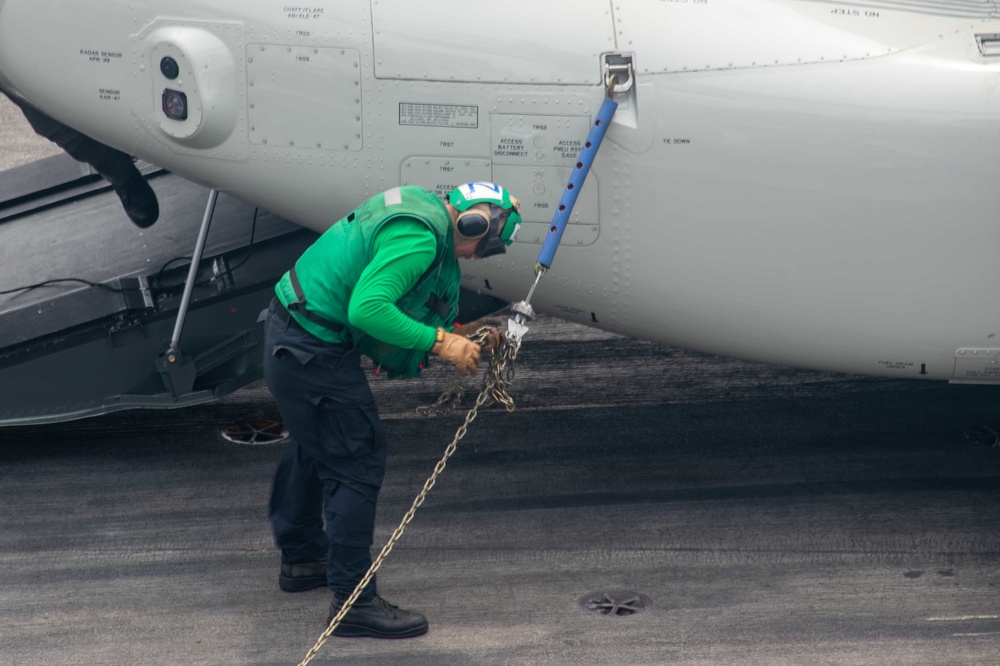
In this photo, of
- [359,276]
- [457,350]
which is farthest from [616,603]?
[359,276]

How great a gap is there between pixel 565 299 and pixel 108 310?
86.4 inches

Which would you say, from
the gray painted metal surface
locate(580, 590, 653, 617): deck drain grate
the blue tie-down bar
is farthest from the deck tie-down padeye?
locate(580, 590, 653, 617): deck drain grate

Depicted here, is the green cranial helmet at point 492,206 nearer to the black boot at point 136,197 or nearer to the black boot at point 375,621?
the black boot at point 375,621

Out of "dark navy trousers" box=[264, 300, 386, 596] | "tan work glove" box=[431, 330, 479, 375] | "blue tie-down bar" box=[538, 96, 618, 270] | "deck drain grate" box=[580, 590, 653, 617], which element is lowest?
"deck drain grate" box=[580, 590, 653, 617]

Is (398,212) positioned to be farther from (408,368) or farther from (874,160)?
(874,160)

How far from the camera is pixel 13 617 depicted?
4770 mm

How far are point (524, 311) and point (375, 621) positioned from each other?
51.0 inches

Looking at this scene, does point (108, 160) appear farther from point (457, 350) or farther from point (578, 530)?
point (578, 530)

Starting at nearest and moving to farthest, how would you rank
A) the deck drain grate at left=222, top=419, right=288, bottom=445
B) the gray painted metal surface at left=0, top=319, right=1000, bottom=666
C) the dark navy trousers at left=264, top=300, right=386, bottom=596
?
the dark navy trousers at left=264, top=300, right=386, bottom=596
the gray painted metal surface at left=0, top=319, right=1000, bottom=666
the deck drain grate at left=222, top=419, right=288, bottom=445

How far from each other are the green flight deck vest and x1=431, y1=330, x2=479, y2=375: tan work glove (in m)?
0.13

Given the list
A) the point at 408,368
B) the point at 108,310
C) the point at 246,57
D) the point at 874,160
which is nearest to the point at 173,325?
the point at 108,310

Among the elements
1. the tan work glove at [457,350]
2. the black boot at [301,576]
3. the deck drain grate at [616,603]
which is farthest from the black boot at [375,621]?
the tan work glove at [457,350]

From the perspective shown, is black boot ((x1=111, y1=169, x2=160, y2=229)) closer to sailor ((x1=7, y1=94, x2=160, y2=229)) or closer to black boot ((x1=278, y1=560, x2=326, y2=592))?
sailor ((x1=7, y1=94, x2=160, y2=229))

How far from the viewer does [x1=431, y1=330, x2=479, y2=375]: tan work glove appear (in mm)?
4145
